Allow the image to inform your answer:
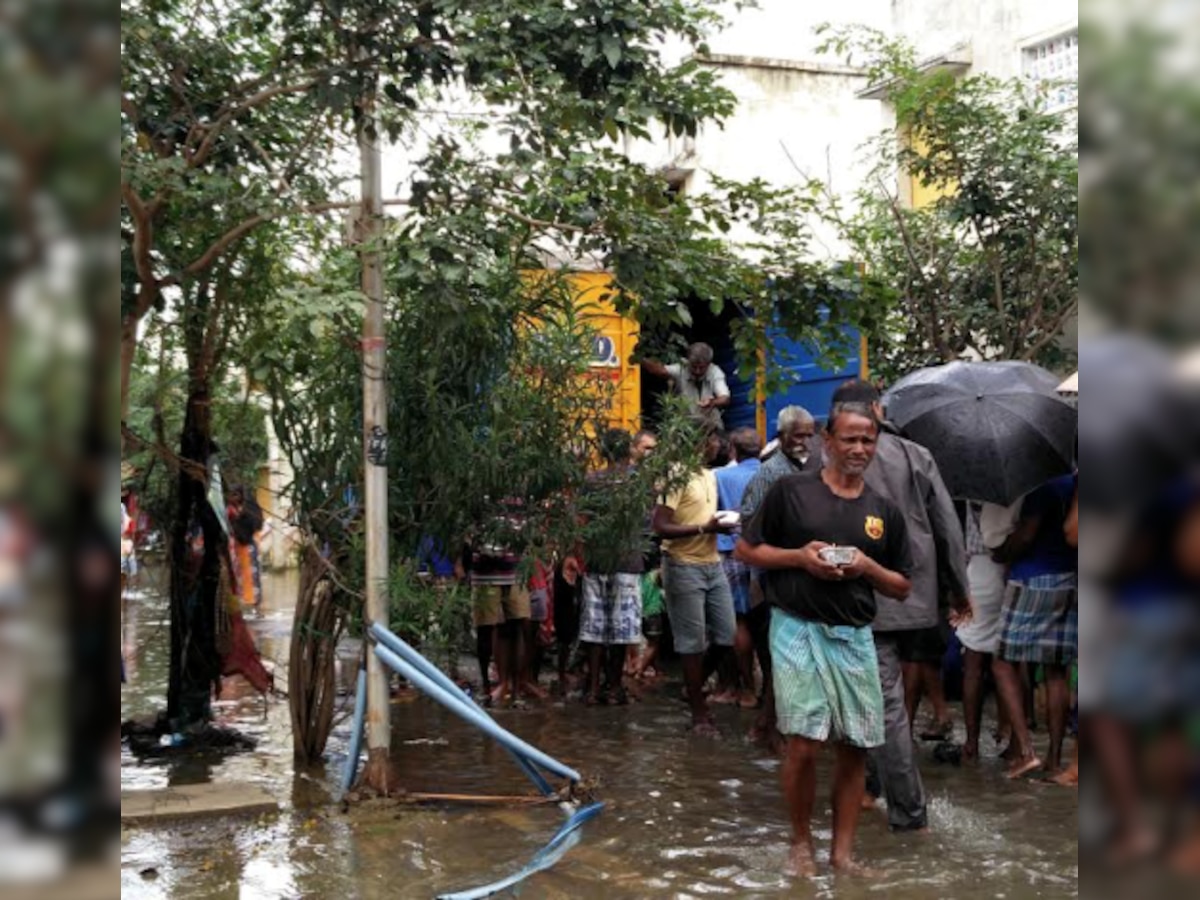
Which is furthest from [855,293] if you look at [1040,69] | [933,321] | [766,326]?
[1040,69]

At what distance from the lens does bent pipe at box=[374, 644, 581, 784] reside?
18.1 feet

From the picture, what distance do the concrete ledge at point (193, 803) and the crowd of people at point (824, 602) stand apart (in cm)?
168

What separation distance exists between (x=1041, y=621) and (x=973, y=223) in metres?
5.48

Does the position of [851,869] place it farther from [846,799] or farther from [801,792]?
[801,792]

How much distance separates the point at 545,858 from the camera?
203 inches

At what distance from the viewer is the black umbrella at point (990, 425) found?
6598mm

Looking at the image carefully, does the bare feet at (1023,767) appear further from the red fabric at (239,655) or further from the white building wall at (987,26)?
the white building wall at (987,26)

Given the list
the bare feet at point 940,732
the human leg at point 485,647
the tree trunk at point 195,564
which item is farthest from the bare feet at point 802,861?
the human leg at point 485,647

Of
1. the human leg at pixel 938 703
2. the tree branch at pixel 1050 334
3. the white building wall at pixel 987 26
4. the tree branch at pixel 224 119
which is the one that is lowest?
the human leg at pixel 938 703

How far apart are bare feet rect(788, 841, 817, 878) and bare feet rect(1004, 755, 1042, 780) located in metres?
2.02

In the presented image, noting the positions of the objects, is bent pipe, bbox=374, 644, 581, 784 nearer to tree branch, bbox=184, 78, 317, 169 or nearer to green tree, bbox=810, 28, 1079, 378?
tree branch, bbox=184, 78, 317, 169

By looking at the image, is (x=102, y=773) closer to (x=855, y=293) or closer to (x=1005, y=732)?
(x=855, y=293)

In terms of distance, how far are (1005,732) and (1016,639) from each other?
113 cm

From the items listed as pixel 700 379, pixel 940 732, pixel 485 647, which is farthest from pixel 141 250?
pixel 700 379
